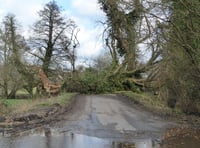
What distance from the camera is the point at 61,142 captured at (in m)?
12.9

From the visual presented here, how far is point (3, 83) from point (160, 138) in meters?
45.5

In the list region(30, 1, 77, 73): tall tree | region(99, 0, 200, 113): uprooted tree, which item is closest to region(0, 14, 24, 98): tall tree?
region(30, 1, 77, 73): tall tree

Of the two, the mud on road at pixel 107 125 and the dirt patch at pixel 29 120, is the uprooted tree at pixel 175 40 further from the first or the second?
the dirt patch at pixel 29 120

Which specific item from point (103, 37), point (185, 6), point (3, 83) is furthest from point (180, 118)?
point (3, 83)

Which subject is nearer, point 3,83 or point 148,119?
point 148,119

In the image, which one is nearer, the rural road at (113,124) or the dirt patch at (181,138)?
the dirt patch at (181,138)

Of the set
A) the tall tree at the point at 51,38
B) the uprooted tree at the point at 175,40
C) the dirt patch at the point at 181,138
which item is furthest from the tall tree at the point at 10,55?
the dirt patch at the point at 181,138

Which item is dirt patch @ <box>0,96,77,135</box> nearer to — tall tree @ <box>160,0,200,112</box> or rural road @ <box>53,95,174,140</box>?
rural road @ <box>53,95,174,140</box>

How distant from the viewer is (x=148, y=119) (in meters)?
20.0

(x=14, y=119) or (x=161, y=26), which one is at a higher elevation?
(x=161, y=26)

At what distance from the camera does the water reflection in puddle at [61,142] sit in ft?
40.3

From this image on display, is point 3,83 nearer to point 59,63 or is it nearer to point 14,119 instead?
point 59,63

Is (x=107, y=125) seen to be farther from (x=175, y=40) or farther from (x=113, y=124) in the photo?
(x=175, y=40)

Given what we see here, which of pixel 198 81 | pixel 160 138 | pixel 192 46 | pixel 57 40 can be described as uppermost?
pixel 57 40
